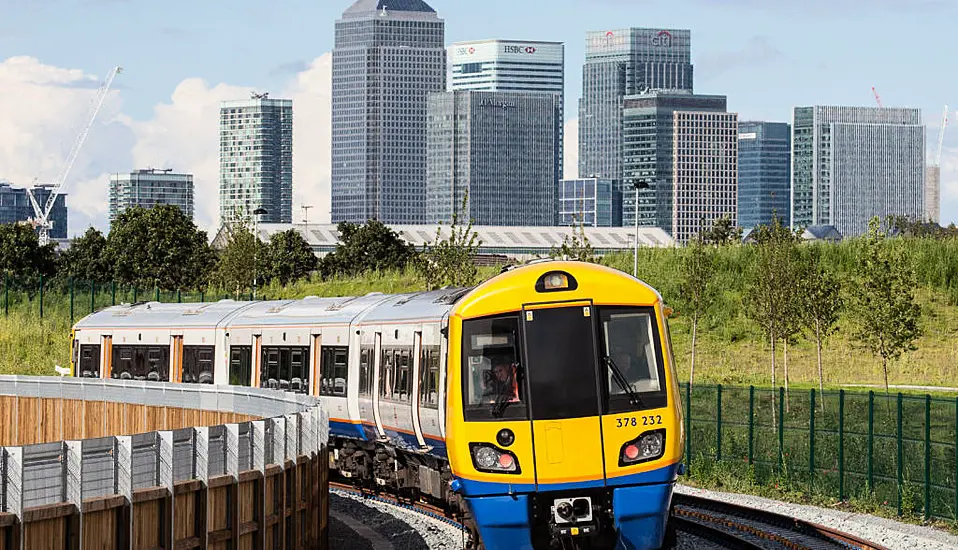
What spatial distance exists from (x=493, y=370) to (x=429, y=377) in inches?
248

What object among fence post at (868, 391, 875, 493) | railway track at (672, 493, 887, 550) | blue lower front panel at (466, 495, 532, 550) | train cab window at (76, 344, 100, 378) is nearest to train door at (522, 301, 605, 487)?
blue lower front panel at (466, 495, 532, 550)

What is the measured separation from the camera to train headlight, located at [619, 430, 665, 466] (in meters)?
16.5

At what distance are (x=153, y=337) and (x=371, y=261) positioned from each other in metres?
97.8

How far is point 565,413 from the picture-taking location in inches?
655

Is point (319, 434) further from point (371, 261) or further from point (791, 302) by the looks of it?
point (371, 261)

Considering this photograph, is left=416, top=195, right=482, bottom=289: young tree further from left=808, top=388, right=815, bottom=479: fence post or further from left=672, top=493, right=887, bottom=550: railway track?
left=672, top=493, right=887, bottom=550: railway track

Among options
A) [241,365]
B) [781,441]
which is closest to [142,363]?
[241,365]

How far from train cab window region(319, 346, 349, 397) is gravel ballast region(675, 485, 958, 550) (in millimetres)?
7440

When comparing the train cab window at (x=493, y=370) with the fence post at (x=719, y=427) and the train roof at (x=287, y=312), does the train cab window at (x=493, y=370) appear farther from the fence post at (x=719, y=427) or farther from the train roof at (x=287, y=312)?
the fence post at (x=719, y=427)

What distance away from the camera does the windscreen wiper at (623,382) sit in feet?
55.0

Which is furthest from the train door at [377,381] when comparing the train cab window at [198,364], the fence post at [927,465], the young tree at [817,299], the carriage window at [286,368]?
the young tree at [817,299]

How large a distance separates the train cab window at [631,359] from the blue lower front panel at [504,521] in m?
1.49

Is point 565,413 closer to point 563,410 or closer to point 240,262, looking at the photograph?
point 563,410

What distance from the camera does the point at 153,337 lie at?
3912cm
